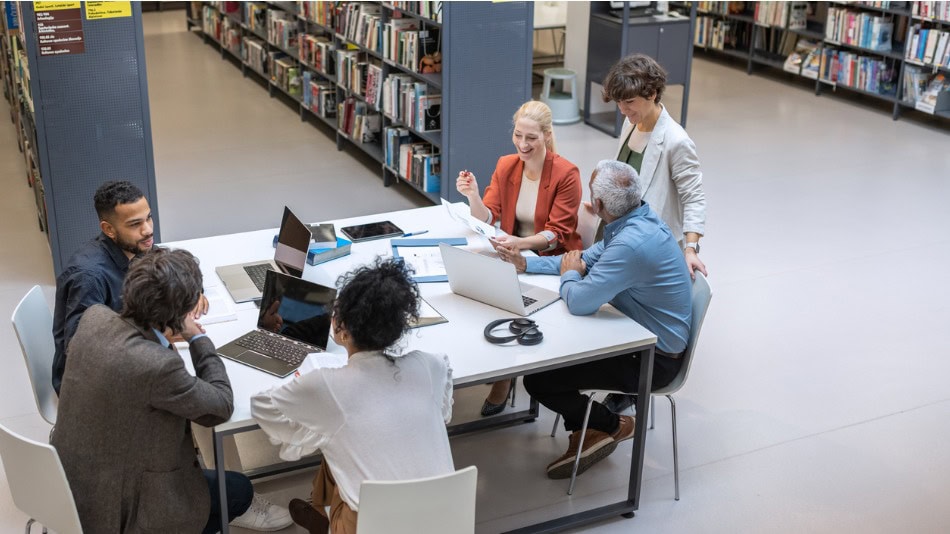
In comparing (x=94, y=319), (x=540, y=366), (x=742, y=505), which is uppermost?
(x=94, y=319)

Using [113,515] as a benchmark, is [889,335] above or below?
below

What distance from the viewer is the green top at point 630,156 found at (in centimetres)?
410

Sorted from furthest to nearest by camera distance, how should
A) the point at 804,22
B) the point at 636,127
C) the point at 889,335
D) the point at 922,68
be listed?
the point at 804,22
the point at 922,68
the point at 889,335
the point at 636,127

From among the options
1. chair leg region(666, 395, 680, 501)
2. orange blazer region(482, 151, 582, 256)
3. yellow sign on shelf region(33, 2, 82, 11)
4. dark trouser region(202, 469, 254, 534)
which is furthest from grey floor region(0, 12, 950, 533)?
yellow sign on shelf region(33, 2, 82, 11)

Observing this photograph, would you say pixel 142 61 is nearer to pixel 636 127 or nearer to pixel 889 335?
pixel 636 127

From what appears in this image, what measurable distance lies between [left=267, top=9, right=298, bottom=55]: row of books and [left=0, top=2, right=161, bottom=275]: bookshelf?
3.99 metres

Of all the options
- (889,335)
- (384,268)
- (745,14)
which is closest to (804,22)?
(745,14)

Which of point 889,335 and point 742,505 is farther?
point 889,335

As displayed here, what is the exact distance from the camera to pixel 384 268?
2.67m

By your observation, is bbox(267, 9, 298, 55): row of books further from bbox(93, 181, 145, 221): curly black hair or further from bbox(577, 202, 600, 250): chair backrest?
bbox(93, 181, 145, 221): curly black hair

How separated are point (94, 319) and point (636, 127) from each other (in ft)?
7.93

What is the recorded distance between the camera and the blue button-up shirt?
3.35 metres

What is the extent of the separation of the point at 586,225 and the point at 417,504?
6.76 feet

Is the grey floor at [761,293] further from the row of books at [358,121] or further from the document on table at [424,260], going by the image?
the document on table at [424,260]
